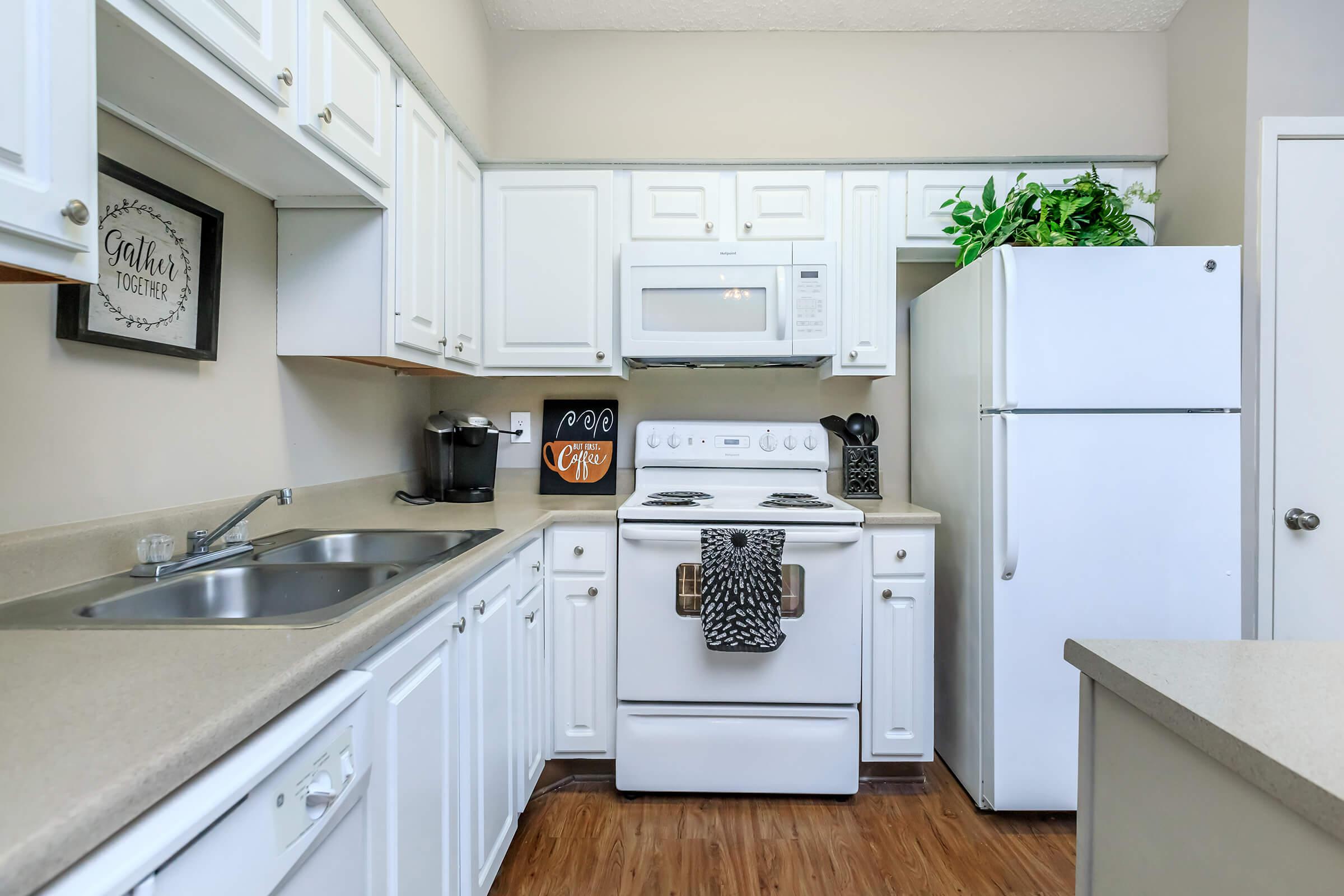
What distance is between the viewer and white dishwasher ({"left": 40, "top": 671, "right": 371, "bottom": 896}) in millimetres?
469

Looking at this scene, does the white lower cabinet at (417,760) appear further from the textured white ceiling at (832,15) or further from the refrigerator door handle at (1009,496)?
the textured white ceiling at (832,15)

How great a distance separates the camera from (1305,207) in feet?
6.12

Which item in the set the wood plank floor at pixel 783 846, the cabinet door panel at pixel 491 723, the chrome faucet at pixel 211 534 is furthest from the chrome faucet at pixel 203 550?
the wood plank floor at pixel 783 846

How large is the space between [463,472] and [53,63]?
164 cm

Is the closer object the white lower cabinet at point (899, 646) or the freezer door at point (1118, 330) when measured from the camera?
the freezer door at point (1118, 330)

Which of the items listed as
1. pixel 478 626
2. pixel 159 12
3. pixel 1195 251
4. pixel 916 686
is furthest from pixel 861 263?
pixel 159 12

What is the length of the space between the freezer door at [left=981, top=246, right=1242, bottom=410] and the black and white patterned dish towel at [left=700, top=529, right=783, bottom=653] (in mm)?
823

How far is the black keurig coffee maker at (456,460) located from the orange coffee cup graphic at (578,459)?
33 centimetres

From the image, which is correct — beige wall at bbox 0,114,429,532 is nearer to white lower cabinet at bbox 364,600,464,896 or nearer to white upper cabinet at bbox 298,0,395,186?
white upper cabinet at bbox 298,0,395,186

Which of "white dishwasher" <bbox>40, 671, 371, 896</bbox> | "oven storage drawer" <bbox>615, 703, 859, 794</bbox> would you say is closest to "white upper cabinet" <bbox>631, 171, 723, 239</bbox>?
"oven storage drawer" <bbox>615, 703, 859, 794</bbox>

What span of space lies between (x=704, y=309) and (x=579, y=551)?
94cm

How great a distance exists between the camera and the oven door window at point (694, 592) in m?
1.94

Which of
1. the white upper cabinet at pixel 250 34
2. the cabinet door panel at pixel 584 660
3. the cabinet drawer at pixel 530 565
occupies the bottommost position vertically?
the cabinet door panel at pixel 584 660

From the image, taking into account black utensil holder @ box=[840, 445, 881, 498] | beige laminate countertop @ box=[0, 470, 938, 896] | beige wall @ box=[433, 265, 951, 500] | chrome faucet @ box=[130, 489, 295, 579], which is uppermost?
beige wall @ box=[433, 265, 951, 500]
